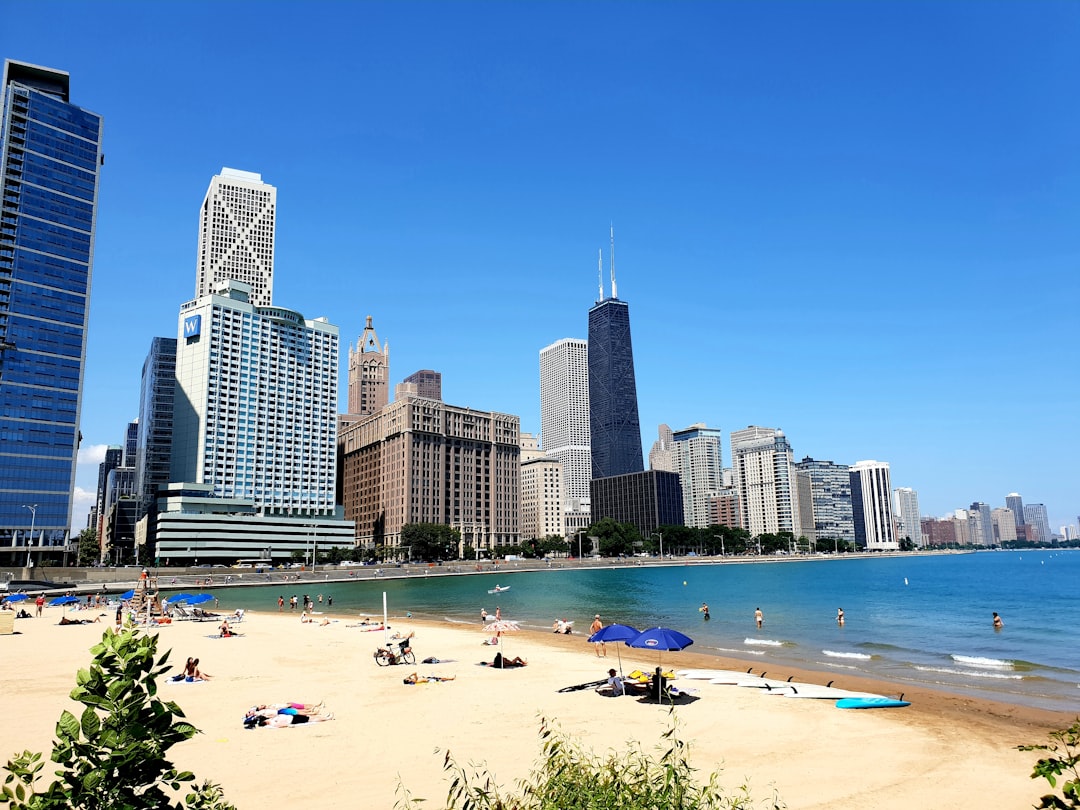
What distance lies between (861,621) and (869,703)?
40111 millimetres

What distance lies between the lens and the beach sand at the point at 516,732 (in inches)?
687

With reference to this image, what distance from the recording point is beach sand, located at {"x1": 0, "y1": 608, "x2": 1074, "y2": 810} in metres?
17.4

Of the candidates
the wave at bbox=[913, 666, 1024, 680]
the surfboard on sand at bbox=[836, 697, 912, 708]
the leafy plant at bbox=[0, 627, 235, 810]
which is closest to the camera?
the leafy plant at bbox=[0, 627, 235, 810]

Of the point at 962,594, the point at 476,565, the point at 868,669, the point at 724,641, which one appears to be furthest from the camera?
the point at 476,565

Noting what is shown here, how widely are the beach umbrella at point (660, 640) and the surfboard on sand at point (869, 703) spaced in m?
6.31

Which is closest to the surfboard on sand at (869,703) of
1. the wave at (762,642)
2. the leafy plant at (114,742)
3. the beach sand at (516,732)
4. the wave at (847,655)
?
the beach sand at (516,732)

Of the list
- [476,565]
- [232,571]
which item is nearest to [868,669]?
[232,571]

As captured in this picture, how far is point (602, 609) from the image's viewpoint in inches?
2982

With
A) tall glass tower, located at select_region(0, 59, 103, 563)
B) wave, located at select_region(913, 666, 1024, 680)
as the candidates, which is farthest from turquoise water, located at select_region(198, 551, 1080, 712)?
tall glass tower, located at select_region(0, 59, 103, 563)

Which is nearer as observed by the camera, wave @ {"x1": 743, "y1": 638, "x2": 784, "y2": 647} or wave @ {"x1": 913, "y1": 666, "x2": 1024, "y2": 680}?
wave @ {"x1": 913, "y1": 666, "x2": 1024, "y2": 680}

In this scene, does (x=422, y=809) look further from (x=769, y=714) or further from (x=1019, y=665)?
(x=1019, y=665)

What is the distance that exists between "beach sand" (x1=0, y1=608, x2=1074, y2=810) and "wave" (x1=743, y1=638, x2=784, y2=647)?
11741mm

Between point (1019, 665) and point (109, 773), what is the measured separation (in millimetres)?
48089

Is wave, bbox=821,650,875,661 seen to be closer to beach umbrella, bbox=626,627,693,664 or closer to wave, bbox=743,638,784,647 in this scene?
wave, bbox=743,638,784,647
